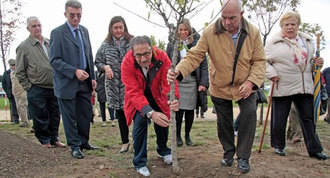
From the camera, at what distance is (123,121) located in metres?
4.93

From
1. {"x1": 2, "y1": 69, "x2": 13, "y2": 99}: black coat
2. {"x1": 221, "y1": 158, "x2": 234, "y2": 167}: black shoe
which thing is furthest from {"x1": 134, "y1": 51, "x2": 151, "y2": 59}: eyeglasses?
{"x1": 2, "y1": 69, "x2": 13, "y2": 99}: black coat

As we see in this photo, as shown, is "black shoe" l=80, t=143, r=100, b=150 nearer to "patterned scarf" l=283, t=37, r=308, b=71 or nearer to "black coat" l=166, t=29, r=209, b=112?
"black coat" l=166, t=29, r=209, b=112

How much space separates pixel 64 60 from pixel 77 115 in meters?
0.92

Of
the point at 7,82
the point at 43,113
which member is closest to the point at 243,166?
the point at 43,113

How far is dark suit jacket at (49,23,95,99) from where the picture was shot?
464cm

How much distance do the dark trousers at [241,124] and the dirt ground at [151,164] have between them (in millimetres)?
240

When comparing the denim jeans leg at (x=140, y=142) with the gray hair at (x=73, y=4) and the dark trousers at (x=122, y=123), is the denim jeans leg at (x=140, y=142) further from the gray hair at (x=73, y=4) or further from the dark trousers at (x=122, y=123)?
the gray hair at (x=73, y=4)

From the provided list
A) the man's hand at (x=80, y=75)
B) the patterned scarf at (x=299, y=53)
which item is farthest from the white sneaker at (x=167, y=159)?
the patterned scarf at (x=299, y=53)

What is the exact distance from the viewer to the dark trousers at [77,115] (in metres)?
4.71

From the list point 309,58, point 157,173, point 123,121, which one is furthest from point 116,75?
point 309,58

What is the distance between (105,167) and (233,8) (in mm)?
2474

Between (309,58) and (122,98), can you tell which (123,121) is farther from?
(309,58)

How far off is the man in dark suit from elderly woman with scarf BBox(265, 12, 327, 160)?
2.78 m

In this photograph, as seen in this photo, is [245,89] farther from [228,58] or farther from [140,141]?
[140,141]
